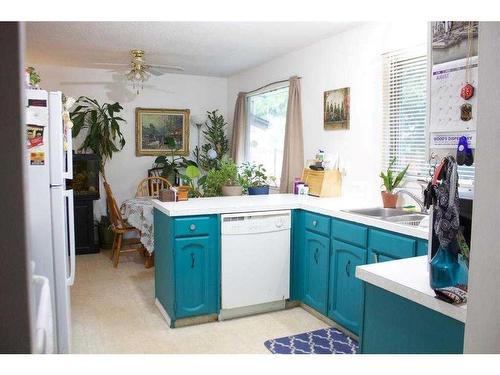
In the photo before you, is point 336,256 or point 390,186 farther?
point 390,186

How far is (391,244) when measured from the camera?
2.58m

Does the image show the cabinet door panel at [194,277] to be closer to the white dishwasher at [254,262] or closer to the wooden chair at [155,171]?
the white dishwasher at [254,262]

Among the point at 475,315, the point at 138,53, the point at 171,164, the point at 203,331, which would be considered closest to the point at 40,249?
the point at 203,331

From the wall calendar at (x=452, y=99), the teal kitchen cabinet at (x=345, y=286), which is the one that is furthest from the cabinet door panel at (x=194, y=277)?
the wall calendar at (x=452, y=99)

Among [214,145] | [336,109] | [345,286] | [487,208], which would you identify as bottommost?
[345,286]

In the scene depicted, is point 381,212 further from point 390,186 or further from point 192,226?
point 192,226

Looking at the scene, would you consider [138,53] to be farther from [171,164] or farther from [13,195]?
[13,195]

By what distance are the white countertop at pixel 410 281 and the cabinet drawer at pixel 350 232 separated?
3.69 ft

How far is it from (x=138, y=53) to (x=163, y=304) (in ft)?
8.91

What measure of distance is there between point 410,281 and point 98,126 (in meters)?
4.81

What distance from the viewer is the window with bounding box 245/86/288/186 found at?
515 centimetres

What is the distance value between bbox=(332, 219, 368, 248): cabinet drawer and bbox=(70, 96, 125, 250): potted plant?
3.46 meters

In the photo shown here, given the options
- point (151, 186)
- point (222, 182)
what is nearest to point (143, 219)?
point (222, 182)

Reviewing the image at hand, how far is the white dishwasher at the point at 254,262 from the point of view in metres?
3.19
